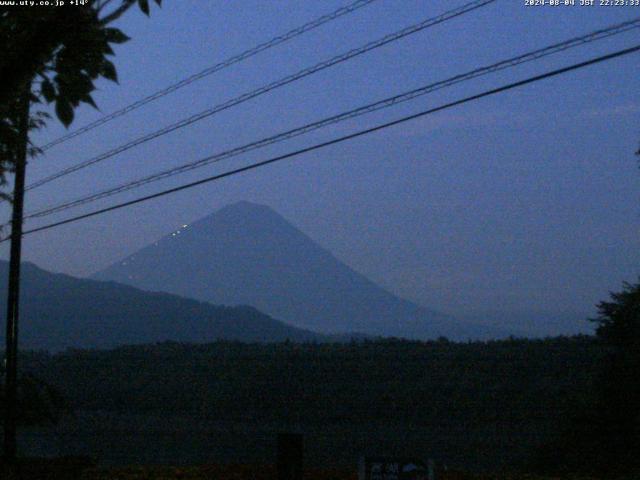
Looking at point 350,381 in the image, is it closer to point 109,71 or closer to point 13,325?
point 13,325

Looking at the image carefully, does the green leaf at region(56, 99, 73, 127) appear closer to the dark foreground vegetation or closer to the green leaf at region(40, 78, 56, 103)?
the green leaf at region(40, 78, 56, 103)

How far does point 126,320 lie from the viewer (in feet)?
466

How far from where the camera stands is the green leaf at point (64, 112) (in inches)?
238

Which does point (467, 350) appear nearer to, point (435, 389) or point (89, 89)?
point (435, 389)

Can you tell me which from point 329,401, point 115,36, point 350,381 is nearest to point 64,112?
point 115,36

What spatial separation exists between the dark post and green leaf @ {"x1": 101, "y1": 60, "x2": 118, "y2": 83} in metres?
7.17

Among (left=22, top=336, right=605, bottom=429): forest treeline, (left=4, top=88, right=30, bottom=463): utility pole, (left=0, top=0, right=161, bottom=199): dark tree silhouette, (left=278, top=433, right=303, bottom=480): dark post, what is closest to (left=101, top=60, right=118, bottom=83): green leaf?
(left=0, top=0, right=161, bottom=199): dark tree silhouette

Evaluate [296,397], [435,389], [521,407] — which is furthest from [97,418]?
[521,407]

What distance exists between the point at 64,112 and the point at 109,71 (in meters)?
0.46

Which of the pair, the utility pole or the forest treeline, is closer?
the utility pole

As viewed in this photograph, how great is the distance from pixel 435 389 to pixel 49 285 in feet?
496

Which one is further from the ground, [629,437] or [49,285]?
[49,285]

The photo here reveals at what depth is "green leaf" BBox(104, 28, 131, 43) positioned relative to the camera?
6.13 m

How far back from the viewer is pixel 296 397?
139 feet
